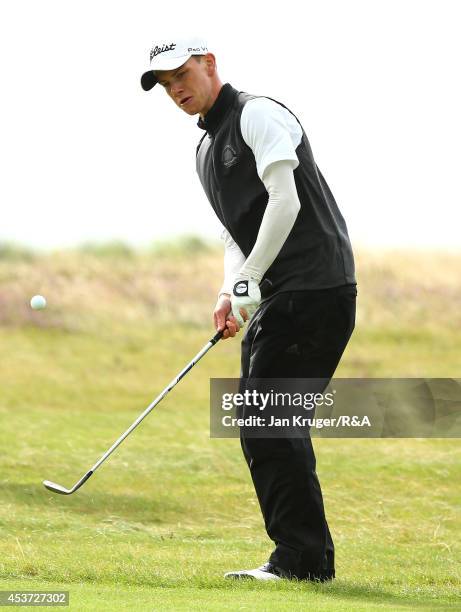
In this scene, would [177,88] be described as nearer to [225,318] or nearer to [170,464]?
[225,318]

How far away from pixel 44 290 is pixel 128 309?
73.9 inches

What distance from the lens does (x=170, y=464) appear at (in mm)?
11180

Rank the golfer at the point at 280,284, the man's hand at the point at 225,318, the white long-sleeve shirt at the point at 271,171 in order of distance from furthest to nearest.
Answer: the man's hand at the point at 225,318
the golfer at the point at 280,284
the white long-sleeve shirt at the point at 271,171

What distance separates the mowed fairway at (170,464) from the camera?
5.70 metres

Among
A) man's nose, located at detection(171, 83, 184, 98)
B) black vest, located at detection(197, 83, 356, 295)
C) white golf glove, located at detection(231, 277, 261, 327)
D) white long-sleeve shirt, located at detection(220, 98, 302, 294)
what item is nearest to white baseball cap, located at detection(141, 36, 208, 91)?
man's nose, located at detection(171, 83, 184, 98)

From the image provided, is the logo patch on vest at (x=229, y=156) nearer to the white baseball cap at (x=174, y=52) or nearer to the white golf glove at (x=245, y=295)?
the white baseball cap at (x=174, y=52)

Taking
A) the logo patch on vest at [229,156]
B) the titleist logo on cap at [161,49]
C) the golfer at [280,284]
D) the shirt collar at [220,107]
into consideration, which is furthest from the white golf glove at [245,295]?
the titleist logo on cap at [161,49]

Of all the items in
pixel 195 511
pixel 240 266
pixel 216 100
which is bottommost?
pixel 195 511

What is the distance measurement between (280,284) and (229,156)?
0.63m

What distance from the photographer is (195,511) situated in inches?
372

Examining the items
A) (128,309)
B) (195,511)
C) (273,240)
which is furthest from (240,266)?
(128,309)

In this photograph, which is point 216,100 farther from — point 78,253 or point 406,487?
point 78,253

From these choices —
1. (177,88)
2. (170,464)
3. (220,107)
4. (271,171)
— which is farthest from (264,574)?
(170,464)

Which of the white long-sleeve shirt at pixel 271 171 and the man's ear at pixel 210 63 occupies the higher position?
the man's ear at pixel 210 63
